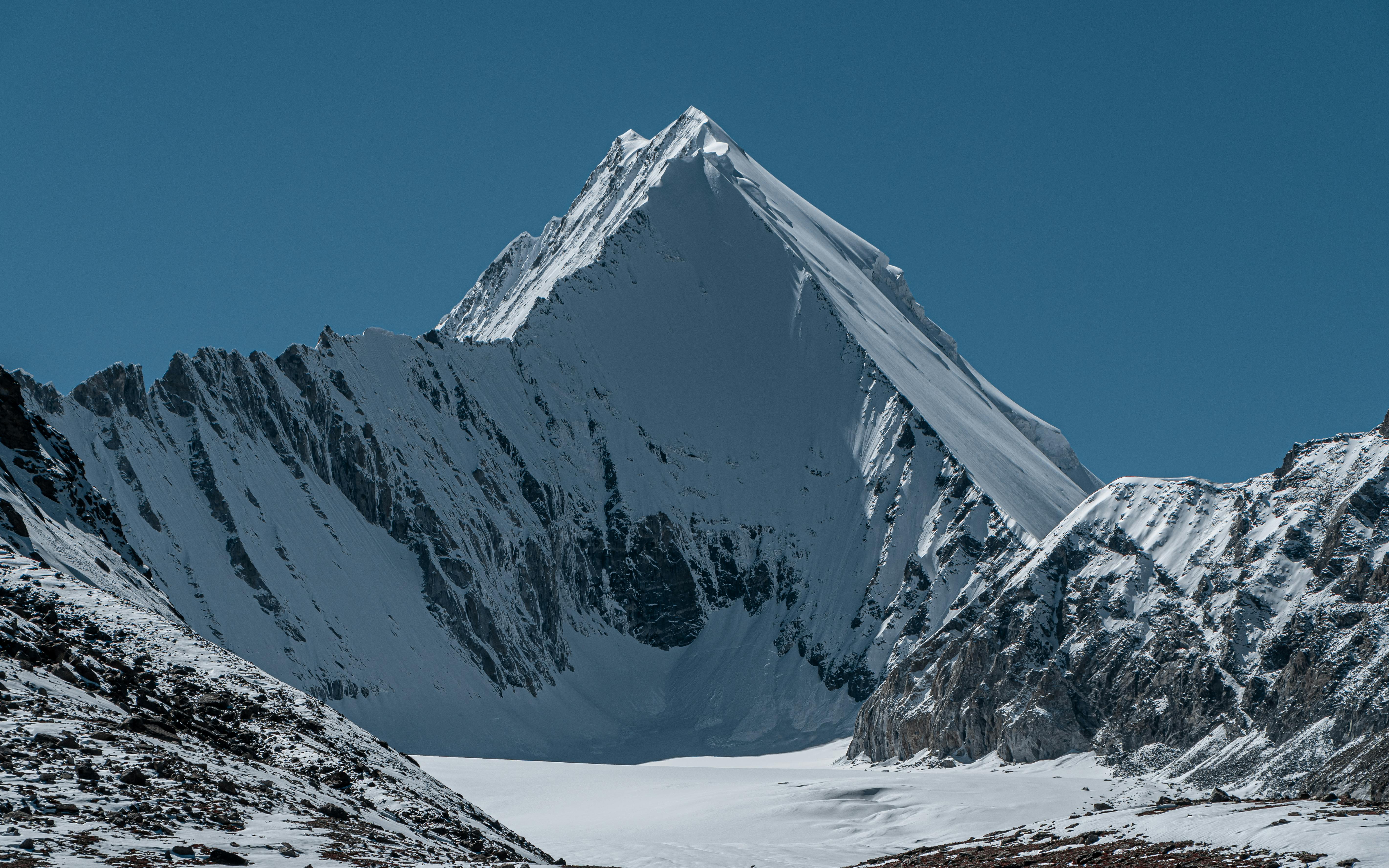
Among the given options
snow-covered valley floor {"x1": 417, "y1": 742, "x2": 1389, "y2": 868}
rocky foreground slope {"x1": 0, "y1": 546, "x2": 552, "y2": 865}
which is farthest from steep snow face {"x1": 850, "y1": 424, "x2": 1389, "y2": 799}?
rocky foreground slope {"x1": 0, "y1": 546, "x2": 552, "y2": 865}

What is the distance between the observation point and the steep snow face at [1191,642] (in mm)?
106062

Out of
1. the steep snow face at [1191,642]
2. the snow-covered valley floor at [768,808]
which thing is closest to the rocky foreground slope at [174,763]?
the snow-covered valley floor at [768,808]

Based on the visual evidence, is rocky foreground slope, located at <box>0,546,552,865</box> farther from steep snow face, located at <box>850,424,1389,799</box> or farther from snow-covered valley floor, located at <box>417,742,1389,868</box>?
steep snow face, located at <box>850,424,1389,799</box>

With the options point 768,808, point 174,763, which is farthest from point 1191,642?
point 174,763

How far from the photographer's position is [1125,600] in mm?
133500

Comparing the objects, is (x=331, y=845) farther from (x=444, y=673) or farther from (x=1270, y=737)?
(x=444, y=673)

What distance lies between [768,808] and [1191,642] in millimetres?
52202

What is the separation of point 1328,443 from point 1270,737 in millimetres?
32799

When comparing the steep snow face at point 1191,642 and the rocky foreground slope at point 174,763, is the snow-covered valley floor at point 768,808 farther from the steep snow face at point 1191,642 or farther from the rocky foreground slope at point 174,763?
the rocky foreground slope at point 174,763

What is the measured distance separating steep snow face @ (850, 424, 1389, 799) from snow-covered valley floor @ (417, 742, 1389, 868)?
6.20 m

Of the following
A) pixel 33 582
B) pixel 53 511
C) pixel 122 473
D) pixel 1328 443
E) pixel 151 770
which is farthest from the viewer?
pixel 122 473

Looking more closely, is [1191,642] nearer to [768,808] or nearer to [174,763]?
[768,808]

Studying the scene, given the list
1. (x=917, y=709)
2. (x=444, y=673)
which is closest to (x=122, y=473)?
(x=444, y=673)

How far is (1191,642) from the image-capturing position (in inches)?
4870
